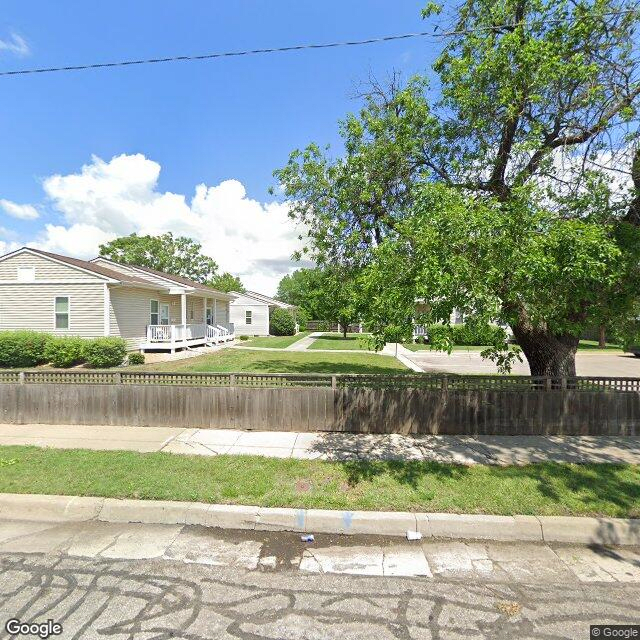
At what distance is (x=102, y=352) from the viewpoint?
1378 centimetres

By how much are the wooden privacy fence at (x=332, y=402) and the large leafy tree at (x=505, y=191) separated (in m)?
0.94

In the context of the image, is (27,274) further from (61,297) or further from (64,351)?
(64,351)

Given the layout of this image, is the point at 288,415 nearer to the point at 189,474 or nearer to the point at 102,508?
the point at 189,474

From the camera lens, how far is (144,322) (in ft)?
58.6

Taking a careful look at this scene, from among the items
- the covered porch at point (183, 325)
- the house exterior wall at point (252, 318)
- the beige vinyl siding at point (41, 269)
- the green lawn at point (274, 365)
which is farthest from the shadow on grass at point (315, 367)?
the house exterior wall at point (252, 318)

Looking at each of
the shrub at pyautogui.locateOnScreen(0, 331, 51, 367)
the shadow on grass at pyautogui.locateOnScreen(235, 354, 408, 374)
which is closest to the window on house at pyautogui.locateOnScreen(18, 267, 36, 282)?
the shrub at pyautogui.locateOnScreen(0, 331, 51, 367)

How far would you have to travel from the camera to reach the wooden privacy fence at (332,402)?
6359 millimetres

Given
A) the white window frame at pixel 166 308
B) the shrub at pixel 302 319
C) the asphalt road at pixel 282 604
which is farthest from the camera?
the shrub at pixel 302 319

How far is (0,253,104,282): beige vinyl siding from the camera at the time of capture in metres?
15.5

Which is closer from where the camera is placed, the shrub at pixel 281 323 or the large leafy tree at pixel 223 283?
the shrub at pixel 281 323

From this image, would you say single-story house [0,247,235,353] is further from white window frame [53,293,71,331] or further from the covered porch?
the covered porch

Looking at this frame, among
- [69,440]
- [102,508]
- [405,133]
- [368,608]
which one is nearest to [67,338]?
[69,440]

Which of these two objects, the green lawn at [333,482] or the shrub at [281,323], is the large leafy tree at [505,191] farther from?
the shrub at [281,323]

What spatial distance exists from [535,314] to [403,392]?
2.45m
